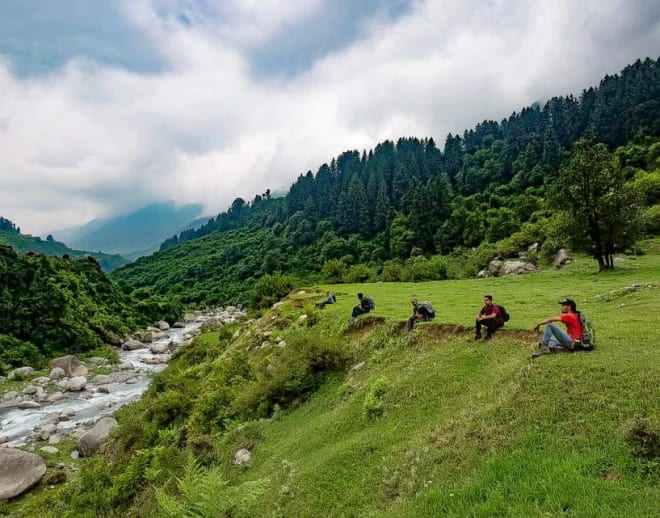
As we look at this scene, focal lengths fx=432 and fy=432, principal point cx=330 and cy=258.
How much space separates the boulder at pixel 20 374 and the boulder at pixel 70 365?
87.2 inches

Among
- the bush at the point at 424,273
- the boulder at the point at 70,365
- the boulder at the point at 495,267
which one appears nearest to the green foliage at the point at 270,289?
the bush at the point at 424,273

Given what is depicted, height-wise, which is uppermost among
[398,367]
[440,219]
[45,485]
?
[440,219]

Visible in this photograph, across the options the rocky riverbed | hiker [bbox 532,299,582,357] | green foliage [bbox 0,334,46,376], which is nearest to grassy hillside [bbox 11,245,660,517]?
hiker [bbox 532,299,582,357]

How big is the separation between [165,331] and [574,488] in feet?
279

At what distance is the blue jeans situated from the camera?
12781 mm

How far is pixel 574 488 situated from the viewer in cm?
766

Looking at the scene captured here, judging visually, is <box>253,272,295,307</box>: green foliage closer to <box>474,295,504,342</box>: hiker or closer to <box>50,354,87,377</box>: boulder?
<box>50,354,87,377</box>: boulder

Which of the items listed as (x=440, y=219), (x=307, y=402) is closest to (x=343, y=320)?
(x=307, y=402)

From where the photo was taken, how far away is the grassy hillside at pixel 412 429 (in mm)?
8359

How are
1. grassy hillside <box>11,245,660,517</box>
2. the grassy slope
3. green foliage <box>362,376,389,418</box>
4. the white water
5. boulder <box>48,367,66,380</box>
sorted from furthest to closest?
boulder <box>48,367,66,380</box>, the white water, green foliage <box>362,376,389,418</box>, grassy hillside <box>11,245,660,517</box>, the grassy slope

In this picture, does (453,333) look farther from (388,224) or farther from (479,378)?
(388,224)

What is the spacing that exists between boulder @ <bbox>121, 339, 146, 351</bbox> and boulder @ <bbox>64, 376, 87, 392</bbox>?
23394 millimetres

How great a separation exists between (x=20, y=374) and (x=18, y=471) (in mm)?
27332

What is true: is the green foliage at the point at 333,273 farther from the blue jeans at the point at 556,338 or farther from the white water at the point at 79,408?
the blue jeans at the point at 556,338
